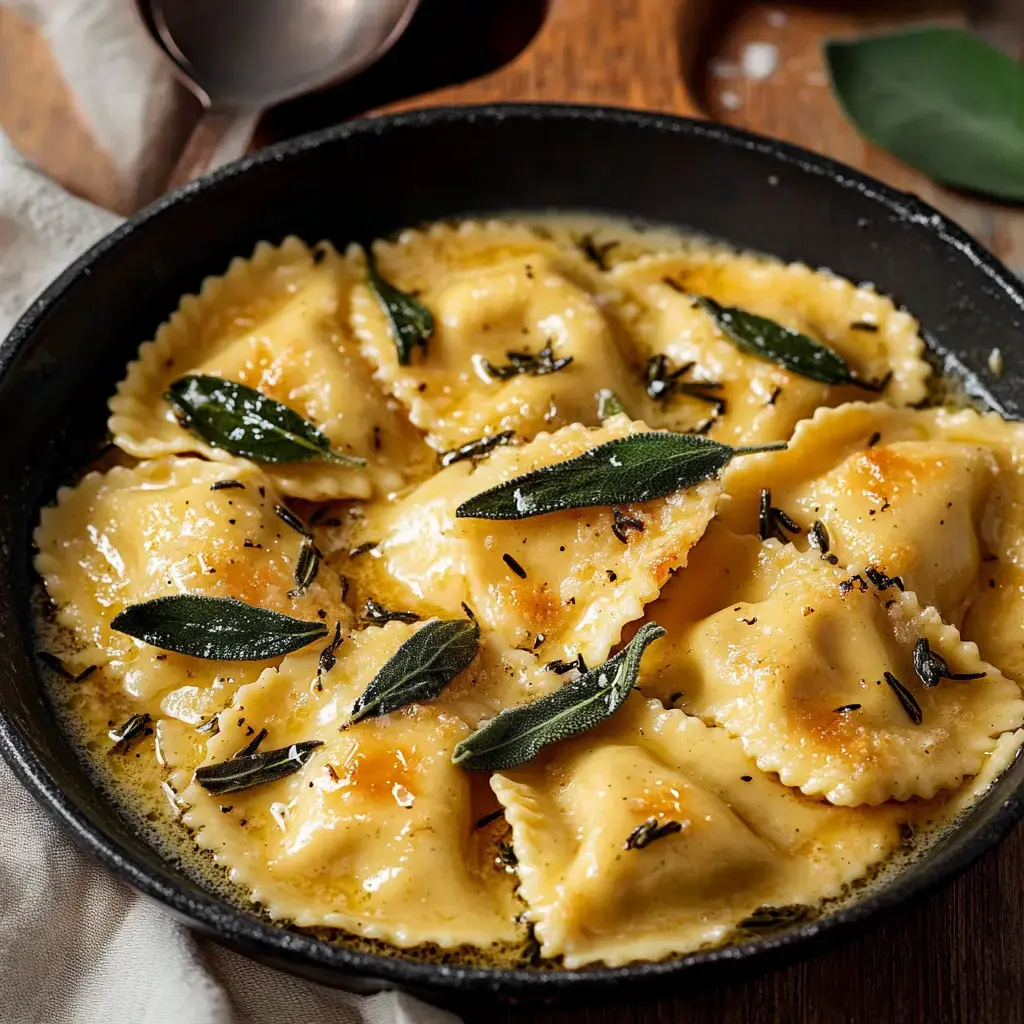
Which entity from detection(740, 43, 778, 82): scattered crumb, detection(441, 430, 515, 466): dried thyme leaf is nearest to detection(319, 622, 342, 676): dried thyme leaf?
detection(441, 430, 515, 466): dried thyme leaf

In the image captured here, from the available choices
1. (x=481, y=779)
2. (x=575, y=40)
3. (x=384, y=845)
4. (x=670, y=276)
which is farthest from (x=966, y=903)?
(x=575, y=40)

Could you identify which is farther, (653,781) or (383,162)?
(383,162)

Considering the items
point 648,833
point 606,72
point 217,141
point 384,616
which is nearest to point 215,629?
point 384,616

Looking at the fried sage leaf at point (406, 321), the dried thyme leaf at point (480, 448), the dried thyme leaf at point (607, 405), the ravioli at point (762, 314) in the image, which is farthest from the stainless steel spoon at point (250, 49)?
the dried thyme leaf at point (607, 405)

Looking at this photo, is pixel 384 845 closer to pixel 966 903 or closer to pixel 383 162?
pixel 966 903

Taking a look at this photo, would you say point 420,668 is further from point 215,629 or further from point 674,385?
point 674,385

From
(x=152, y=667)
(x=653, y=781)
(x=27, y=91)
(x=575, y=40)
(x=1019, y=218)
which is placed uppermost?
(x=27, y=91)
